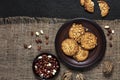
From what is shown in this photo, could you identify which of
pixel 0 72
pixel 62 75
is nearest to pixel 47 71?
pixel 62 75

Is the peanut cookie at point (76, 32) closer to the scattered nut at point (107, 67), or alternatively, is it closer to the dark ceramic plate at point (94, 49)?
the dark ceramic plate at point (94, 49)

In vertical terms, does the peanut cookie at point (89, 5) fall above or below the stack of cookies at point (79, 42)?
above

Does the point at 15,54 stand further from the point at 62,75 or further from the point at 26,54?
the point at 62,75

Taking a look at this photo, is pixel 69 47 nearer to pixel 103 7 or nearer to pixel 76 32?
pixel 76 32

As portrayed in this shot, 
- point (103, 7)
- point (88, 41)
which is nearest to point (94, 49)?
point (88, 41)

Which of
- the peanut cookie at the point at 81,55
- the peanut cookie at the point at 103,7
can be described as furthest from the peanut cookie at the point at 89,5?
the peanut cookie at the point at 81,55

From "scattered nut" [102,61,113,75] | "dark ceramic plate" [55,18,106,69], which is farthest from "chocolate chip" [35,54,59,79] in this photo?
"scattered nut" [102,61,113,75]
